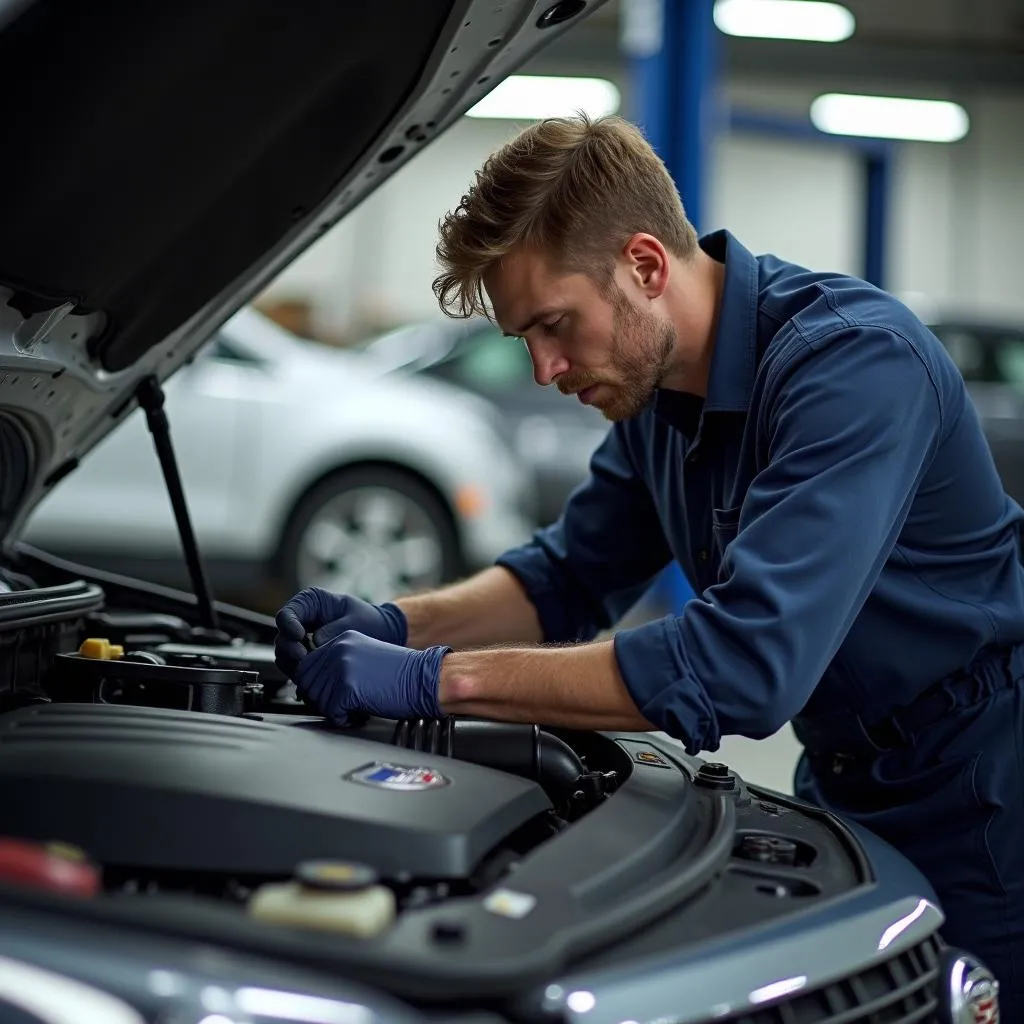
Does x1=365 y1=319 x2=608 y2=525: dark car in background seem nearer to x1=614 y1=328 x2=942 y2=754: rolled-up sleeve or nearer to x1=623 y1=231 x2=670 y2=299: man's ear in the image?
x1=623 y1=231 x2=670 y2=299: man's ear

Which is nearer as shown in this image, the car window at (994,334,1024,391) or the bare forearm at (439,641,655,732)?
the bare forearm at (439,641,655,732)

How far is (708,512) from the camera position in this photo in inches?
68.1

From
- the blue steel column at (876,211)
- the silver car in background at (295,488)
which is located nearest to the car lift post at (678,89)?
the silver car in background at (295,488)

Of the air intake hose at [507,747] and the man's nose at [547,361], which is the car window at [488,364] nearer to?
the man's nose at [547,361]

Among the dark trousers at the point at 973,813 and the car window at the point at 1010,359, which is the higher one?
the dark trousers at the point at 973,813

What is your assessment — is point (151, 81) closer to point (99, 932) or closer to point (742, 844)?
point (99, 932)

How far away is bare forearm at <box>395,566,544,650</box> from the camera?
6.32ft

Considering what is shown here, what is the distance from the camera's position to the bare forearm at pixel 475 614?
1927 millimetres

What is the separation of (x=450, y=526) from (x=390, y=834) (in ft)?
13.5

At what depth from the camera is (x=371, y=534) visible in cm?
516

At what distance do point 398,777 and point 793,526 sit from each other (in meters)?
0.45

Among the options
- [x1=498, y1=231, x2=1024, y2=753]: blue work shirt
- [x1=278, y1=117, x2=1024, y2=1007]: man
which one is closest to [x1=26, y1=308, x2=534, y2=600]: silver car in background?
[x1=498, y1=231, x2=1024, y2=753]: blue work shirt

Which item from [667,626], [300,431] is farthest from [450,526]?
[667,626]

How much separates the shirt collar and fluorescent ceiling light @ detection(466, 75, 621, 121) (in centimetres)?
840
